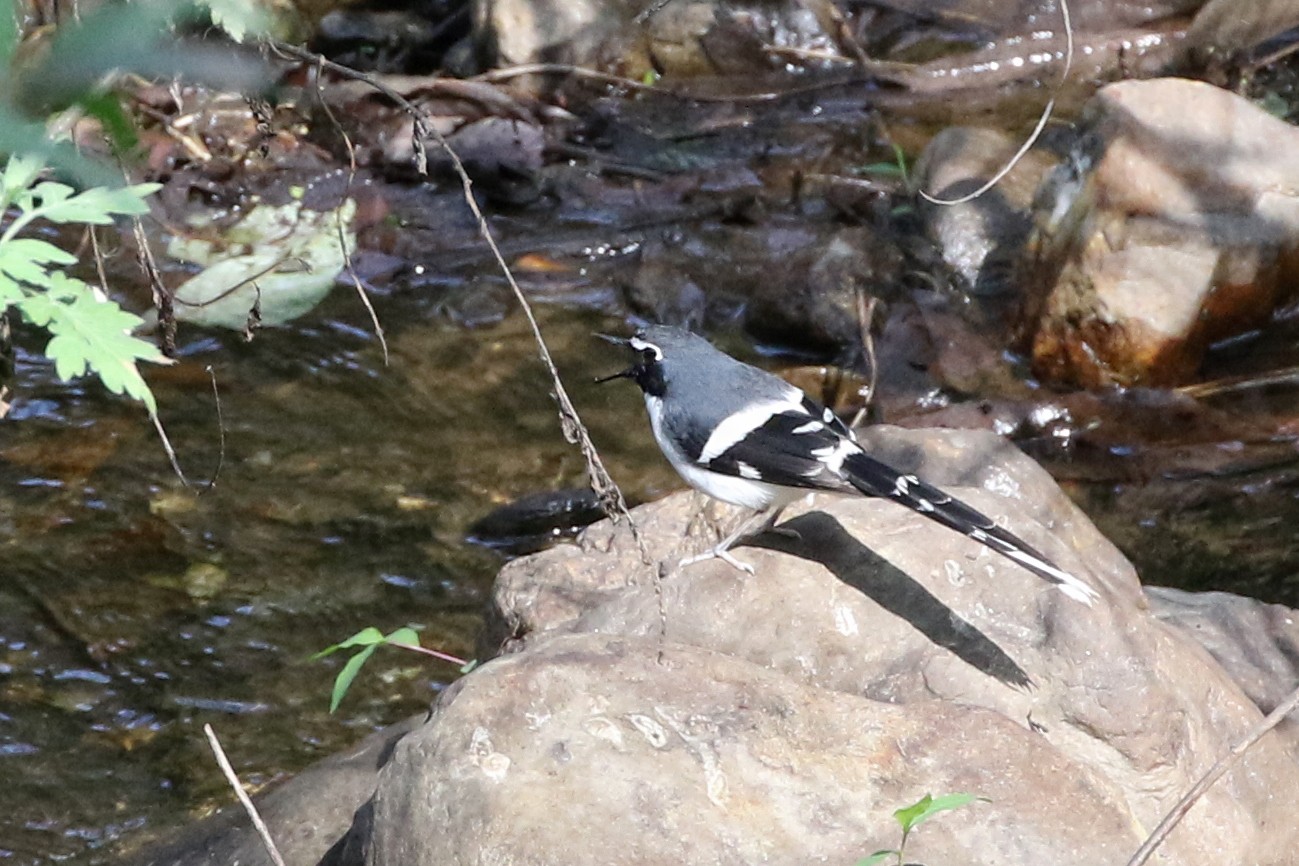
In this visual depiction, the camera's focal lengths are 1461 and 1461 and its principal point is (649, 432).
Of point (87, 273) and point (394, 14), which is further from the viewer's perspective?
point (394, 14)

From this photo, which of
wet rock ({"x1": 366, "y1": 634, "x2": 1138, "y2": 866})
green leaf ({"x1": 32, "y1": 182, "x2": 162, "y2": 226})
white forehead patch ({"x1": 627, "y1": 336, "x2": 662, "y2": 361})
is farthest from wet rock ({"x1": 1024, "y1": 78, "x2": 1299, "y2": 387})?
green leaf ({"x1": 32, "y1": 182, "x2": 162, "y2": 226})

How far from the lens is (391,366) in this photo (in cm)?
760

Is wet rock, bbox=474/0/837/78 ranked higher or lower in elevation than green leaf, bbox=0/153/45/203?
lower

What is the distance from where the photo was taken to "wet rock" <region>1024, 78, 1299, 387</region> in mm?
7176

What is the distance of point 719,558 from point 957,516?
71cm

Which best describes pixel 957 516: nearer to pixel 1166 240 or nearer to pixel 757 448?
pixel 757 448

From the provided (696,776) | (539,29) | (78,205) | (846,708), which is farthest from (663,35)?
(78,205)

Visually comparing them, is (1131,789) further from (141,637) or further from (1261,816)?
(141,637)

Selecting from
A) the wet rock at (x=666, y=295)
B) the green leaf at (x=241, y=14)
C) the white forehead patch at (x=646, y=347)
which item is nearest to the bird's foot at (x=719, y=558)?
the white forehead patch at (x=646, y=347)

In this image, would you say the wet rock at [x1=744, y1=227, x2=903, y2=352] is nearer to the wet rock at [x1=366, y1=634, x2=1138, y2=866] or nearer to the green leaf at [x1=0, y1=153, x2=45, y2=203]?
the wet rock at [x1=366, y1=634, x2=1138, y2=866]

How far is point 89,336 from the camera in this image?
1891mm

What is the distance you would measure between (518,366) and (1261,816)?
4.70 metres

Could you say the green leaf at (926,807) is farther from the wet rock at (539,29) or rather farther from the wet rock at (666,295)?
the wet rock at (539,29)

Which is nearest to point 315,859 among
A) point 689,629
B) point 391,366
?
point 689,629
